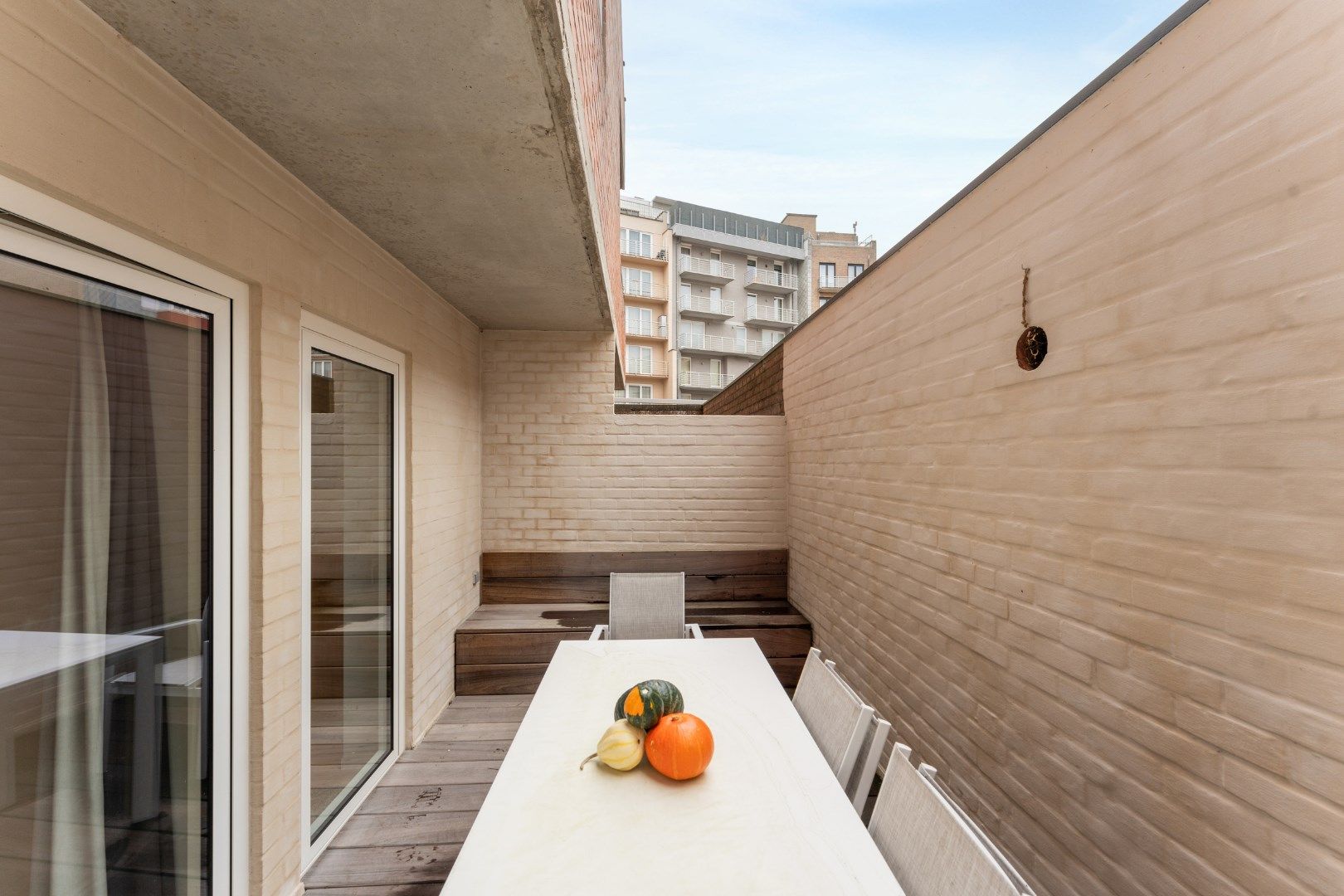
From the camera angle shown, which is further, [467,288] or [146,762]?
[467,288]

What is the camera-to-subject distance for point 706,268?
72.2 feet

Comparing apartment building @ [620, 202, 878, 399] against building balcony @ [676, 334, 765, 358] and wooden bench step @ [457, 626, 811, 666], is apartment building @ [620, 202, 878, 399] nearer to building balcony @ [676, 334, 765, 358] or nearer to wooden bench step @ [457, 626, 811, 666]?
building balcony @ [676, 334, 765, 358]

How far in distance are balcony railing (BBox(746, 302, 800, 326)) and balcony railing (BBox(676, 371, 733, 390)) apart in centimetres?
277

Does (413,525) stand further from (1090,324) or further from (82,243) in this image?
(1090,324)

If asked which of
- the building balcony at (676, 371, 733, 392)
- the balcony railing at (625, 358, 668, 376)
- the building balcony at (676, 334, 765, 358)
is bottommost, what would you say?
the building balcony at (676, 371, 733, 392)

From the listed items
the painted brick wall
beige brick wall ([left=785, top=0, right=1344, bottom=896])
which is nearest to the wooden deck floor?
beige brick wall ([left=785, top=0, right=1344, bottom=896])

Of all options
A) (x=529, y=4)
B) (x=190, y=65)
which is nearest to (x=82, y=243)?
(x=190, y=65)

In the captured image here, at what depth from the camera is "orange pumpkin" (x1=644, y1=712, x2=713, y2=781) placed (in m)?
1.37

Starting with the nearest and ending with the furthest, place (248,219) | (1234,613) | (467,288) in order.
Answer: (1234,613) → (248,219) → (467,288)

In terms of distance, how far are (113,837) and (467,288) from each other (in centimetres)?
267

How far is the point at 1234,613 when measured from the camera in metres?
1.01

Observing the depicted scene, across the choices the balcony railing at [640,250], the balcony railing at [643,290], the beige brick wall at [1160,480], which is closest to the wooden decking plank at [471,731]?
the beige brick wall at [1160,480]

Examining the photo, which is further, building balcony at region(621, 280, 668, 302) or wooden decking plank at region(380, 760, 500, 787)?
building balcony at region(621, 280, 668, 302)

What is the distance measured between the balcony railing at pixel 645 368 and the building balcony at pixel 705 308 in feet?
7.66
